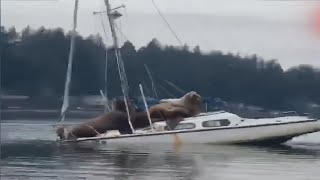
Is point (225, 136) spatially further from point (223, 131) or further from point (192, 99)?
point (192, 99)

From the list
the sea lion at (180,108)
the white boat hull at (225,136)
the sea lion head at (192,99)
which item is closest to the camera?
the white boat hull at (225,136)

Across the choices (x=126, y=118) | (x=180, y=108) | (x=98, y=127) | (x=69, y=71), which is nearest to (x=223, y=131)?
(x=180, y=108)

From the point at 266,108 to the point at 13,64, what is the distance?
8.94 metres

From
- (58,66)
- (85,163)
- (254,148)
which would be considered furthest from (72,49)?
(85,163)

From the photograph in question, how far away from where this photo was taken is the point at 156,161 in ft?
68.7

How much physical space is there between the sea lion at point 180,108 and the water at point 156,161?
246 centimetres

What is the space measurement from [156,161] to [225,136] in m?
7.46

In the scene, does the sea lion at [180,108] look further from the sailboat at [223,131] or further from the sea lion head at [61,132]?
the sea lion head at [61,132]

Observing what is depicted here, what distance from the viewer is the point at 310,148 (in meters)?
27.7

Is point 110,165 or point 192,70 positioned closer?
point 110,165

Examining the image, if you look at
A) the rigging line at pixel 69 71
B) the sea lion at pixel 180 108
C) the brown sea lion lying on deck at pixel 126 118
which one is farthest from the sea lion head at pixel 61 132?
the sea lion at pixel 180 108

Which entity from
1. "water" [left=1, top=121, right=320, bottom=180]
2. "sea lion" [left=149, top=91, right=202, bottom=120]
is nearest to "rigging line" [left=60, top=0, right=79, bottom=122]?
"water" [left=1, top=121, right=320, bottom=180]

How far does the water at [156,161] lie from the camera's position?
17.3 m

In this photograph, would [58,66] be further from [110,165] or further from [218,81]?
[110,165]
